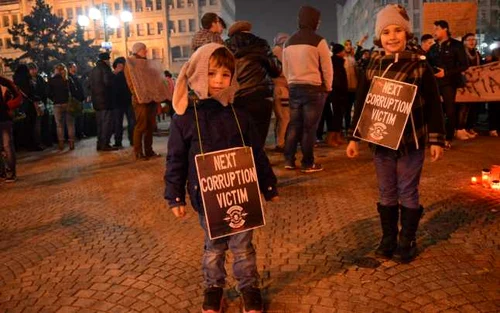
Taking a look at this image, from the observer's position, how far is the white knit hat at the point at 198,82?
313 centimetres

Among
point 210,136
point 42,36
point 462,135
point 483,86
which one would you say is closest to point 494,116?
point 483,86

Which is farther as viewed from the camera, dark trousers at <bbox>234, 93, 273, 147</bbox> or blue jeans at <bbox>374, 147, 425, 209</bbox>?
dark trousers at <bbox>234, 93, 273, 147</bbox>

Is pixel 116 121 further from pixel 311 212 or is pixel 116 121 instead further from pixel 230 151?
pixel 230 151

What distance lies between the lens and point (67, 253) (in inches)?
184

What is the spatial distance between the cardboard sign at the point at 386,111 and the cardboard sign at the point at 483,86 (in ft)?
24.2

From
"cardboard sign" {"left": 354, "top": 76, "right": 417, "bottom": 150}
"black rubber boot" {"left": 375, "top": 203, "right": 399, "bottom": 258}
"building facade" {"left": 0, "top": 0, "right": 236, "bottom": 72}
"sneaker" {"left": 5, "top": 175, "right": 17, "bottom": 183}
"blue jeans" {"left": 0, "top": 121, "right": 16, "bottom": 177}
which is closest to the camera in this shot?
"cardboard sign" {"left": 354, "top": 76, "right": 417, "bottom": 150}

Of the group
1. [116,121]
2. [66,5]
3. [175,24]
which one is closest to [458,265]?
[116,121]

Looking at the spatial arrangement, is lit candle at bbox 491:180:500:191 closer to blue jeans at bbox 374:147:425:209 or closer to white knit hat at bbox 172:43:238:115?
blue jeans at bbox 374:147:425:209

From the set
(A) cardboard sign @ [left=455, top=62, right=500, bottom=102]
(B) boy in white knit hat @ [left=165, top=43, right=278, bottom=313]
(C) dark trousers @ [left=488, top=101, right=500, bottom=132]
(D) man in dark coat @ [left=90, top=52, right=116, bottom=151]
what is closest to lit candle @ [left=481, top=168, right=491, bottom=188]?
(B) boy in white knit hat @ [left=165, top=43, right=278, bottom=313]

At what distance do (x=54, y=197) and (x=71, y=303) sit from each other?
149 inches

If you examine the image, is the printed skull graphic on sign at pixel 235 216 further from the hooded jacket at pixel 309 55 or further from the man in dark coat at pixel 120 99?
the man in dark coat at pixel 120 99

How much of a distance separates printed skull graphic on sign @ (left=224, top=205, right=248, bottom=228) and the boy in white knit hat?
5.3 inches

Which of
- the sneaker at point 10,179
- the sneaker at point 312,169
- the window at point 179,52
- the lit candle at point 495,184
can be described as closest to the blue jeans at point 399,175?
the lit candle at point 495,184

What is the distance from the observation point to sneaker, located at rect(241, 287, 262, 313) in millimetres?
3270
